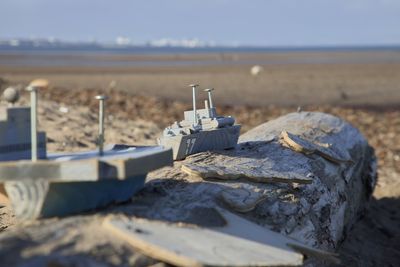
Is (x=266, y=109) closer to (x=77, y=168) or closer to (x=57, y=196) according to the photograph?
(x=57, y=196)

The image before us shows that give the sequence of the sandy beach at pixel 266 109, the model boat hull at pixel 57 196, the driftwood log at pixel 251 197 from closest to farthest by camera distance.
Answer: the driftwood log at pixel 251 197
the model boat hull at pixel 57 196
the sandy beach at pixel 266 109

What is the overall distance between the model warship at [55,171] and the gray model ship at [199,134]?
1.33 meters

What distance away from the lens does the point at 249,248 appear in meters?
3.91

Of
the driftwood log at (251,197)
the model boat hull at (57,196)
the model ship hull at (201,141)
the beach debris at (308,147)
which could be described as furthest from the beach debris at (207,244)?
the beach debris at (308,147)

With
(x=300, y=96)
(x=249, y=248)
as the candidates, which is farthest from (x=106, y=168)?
(x=300, y=96)

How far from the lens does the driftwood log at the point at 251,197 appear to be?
3.60 meters

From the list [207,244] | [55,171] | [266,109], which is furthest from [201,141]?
[266,109]

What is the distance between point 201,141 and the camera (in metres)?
5.83

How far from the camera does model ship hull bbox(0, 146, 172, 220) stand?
3.78m

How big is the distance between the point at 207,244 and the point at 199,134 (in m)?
2.10

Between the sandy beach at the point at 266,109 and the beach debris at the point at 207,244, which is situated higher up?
the beach debris at the point at 207,244

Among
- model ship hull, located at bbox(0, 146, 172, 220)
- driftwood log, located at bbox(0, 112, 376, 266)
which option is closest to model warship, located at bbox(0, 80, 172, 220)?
model ship hull, located at bbox(0, 146, 172, 220)

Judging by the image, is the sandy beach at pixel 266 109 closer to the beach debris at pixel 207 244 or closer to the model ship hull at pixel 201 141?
the model ship hull at pixel 201 141

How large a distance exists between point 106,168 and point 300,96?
18.5 meters
